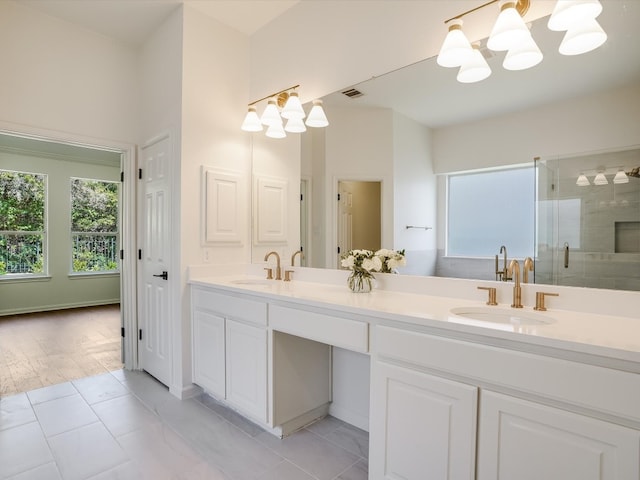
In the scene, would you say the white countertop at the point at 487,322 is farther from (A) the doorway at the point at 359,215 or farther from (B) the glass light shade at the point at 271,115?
(B) the glass light shade at the point at 271,115

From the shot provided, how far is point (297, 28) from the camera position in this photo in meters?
2.74

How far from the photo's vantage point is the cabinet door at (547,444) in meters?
1.03

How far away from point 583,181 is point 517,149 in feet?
1.08

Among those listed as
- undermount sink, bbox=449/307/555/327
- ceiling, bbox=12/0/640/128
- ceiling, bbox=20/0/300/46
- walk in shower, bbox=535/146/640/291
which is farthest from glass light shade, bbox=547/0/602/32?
ceiling, bbox=20/0/300/46

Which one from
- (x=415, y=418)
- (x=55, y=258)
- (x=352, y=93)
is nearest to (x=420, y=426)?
(x=415, y=418)

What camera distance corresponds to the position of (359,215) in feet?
7.70

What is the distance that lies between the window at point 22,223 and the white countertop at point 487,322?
17.2 feet

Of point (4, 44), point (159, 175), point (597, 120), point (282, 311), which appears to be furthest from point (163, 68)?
point (597, 120)

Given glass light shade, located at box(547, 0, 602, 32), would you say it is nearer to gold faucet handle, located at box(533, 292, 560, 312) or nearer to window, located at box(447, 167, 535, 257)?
window, located at box(447, 167, 535, 257)

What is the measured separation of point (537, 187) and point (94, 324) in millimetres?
5605

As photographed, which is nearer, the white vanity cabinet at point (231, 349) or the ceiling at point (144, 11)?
the white vanity cabinet at point (231, 349)

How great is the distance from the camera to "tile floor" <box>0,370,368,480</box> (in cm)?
186

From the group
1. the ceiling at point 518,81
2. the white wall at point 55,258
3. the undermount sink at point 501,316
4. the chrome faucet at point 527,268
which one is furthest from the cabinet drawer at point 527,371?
the white wall at point 55,258

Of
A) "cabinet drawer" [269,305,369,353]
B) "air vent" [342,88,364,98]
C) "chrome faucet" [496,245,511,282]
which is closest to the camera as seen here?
"cabinet drawer" [269,305,369,353]
